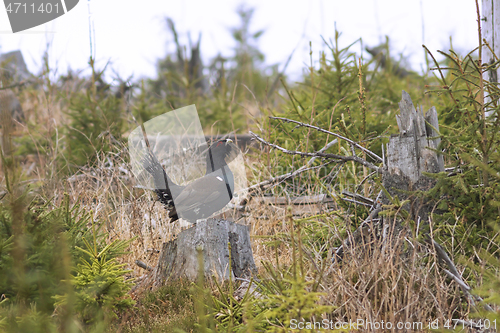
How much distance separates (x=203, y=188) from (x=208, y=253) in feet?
2.14

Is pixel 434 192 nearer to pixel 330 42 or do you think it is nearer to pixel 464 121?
pixel 464 121

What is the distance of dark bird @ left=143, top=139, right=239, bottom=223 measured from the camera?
139 inches

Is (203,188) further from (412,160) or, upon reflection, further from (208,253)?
(412,160)

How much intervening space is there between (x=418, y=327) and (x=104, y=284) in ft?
5.53

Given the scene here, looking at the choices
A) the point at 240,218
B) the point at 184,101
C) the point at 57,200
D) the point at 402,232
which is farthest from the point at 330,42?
the point at 184,101

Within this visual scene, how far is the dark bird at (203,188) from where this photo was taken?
11.6ft

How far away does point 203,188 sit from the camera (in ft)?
11.6

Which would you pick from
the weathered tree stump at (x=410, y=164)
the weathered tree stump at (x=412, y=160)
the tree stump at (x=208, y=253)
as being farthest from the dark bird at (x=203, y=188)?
the weathered tree stump at (x=412, y=160)

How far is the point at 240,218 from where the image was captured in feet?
14.7

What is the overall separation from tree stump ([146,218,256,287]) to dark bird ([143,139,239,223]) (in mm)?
384

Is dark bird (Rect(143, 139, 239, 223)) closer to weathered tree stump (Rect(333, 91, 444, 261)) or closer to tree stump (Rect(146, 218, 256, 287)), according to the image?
tree stump (Rect(146, 218, 256, 287))

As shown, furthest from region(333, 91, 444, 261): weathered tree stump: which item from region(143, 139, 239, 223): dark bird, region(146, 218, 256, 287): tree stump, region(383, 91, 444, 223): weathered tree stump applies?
region(143, 139, 239, 223): dark bird

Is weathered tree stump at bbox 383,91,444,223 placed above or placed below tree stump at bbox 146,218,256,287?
above

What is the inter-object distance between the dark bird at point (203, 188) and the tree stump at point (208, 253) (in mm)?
384
